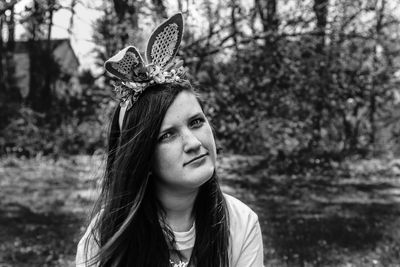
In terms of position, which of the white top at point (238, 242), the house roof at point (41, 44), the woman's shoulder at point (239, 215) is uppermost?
the house roof at point (41, 44)

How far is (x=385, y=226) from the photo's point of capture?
21.1 ft

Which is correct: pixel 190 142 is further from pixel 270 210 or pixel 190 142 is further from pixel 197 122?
pixel 270 210

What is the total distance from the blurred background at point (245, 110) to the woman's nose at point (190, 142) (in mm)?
2972

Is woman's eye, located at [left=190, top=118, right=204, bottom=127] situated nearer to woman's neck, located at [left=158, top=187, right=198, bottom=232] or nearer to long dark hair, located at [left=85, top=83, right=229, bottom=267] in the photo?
long dark hair, located at [left=85, top=83, right=229, bottom=267]

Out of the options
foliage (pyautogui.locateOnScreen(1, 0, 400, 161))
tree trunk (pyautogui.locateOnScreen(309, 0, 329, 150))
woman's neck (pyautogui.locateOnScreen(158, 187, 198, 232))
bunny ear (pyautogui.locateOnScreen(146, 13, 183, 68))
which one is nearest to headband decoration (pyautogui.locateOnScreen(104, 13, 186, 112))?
bunny ear (pyautogui.locateOnScreen(146, 13, 183, 68))

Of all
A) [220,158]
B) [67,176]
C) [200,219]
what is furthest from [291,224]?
[200,219]

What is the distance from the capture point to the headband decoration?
2.01 meters

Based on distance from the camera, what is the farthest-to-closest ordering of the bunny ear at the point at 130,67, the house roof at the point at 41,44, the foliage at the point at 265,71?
the house roof at the point at 41,44 < the foliage at the point at 265,71 < the bunny ear at the point at 130,67

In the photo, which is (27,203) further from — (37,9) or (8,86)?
(37,9)

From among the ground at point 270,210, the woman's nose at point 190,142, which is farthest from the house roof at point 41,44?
the woman's nose at point 190,142

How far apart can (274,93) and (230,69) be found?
0.51 metres

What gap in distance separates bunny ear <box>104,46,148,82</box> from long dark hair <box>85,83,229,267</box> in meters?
0.06

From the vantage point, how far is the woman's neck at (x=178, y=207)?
81.0 inches

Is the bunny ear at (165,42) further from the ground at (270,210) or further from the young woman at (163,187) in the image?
the ground at (270,210)
